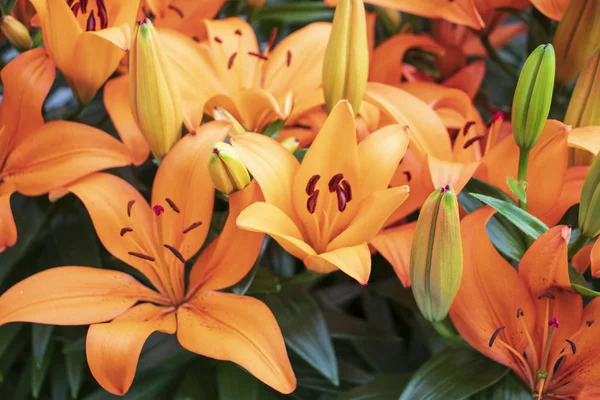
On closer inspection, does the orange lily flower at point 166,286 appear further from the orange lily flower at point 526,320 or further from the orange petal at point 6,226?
the orange lily flower at point 526,320

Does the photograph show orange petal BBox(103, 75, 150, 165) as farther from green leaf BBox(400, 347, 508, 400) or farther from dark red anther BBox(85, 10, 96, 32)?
green leaf BBox(400, 347, 508, 400)

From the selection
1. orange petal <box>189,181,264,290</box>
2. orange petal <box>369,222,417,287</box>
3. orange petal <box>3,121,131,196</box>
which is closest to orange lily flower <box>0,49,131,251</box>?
orange petal <box>3,121,131,196</box>

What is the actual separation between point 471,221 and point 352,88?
0.47 feet

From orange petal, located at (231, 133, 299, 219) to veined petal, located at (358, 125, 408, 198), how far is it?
53 mm

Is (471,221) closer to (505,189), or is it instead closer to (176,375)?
(505,189)

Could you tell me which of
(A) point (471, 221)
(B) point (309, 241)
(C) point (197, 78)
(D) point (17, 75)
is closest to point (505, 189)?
(A) point (471, 221)

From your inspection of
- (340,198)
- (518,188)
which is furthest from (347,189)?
(518,188)

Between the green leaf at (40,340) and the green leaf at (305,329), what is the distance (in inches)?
7.6

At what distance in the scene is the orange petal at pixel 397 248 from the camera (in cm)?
53

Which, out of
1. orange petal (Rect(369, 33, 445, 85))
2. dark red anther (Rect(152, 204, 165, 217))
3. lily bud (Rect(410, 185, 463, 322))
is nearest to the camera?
lily bud (Rect(410, 185, 463, 322))

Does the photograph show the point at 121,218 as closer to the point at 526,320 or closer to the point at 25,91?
the point at 25,91

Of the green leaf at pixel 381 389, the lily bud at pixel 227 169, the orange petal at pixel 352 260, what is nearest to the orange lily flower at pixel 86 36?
the lily bud at pixel 227 169

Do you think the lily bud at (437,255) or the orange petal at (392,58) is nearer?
the lily bud at (437,255)

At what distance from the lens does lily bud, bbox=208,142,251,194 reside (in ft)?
1.63
